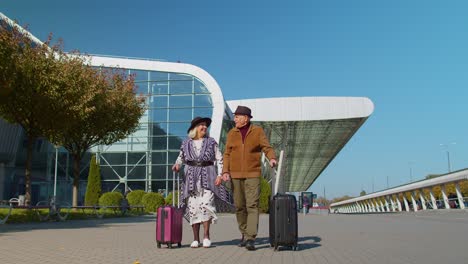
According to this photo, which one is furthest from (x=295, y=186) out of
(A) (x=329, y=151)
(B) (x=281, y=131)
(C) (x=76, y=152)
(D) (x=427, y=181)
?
(C) (x=76, y=152)

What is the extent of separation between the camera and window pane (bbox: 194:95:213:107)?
116 feet

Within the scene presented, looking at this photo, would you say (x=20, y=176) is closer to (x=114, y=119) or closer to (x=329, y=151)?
(x=114, y=119)

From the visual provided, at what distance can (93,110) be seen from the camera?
792 inches

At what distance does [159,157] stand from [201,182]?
27916 millimetres

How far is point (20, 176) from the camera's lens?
3672 centimetres

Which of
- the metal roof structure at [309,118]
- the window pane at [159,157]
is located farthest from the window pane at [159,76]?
the metal roof structure at [309,118]

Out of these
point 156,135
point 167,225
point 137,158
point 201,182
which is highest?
point 156,135

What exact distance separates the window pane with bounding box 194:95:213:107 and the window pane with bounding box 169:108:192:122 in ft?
2.56

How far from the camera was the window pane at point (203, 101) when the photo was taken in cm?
3522

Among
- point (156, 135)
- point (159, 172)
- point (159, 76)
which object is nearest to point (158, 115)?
point (156, 135)

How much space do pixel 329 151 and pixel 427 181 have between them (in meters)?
21.3

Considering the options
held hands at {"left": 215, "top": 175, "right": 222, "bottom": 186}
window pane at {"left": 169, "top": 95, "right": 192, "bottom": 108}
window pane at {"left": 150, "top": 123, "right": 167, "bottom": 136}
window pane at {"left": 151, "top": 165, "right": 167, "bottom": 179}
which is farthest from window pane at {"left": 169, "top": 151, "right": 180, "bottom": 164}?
held hands at {"left": 215, "top": 175, "right": 222, "bottom": 186}

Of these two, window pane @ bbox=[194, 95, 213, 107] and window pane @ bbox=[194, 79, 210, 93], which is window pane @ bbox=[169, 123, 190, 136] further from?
window pane @ bbox=[194, 79, 210, 93]

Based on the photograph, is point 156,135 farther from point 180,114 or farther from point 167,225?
point 167,225
